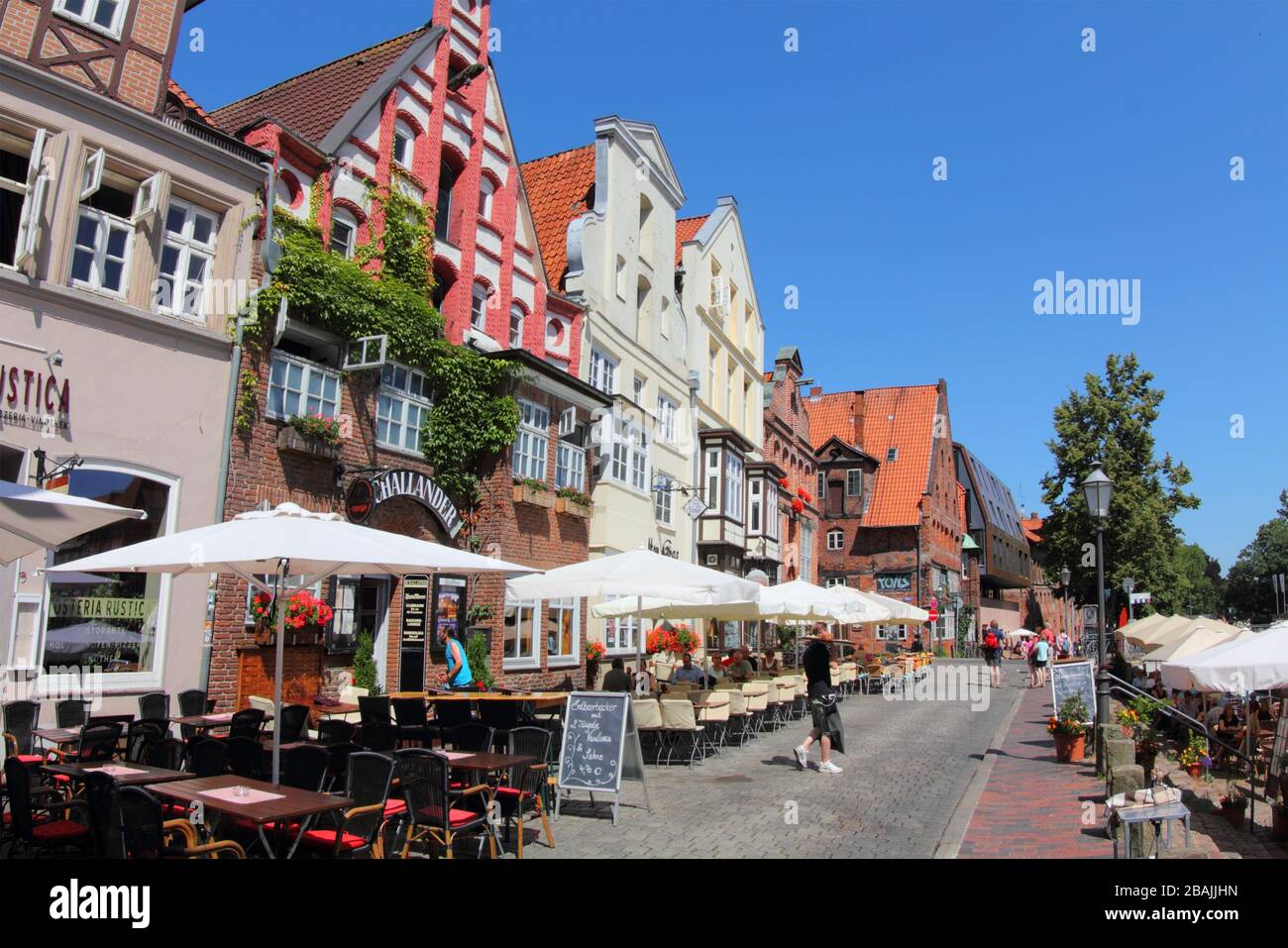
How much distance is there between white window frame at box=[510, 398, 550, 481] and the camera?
19.1 m

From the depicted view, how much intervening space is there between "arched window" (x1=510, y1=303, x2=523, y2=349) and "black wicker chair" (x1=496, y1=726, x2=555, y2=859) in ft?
39.6

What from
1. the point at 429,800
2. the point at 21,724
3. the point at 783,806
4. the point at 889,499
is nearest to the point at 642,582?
the point at 783,806

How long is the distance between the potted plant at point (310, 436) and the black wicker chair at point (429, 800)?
758 cm

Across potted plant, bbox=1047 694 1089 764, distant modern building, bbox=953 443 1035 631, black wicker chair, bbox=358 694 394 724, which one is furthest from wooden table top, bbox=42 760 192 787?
distant modern building, bbox=953 443 1035 631

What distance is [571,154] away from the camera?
2639cm

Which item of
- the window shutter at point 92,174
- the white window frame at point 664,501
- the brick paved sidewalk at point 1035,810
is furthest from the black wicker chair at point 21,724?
the white window frame at point 664,501

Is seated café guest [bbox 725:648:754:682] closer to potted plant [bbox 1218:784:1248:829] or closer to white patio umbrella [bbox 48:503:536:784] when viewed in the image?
potted plant [bbox 1218:784:1248:829]

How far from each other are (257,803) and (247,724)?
11.5 feet

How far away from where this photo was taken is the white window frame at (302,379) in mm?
13664

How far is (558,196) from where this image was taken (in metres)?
25.3

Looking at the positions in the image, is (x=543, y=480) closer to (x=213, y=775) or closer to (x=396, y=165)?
(x=396, y=165)

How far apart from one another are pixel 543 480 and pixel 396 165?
22.7 feet
